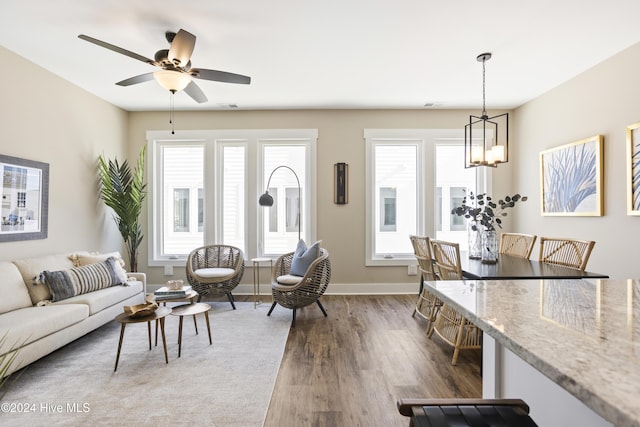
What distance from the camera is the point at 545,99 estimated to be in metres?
4.20

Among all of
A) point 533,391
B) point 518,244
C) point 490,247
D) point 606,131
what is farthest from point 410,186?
point 533,391

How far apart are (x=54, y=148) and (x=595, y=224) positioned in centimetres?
601

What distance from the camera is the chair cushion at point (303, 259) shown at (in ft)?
12.3

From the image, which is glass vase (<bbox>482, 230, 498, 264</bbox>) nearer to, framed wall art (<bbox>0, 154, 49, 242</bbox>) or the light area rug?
the light area rug

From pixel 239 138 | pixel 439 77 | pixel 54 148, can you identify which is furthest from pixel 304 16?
pixel 54 148

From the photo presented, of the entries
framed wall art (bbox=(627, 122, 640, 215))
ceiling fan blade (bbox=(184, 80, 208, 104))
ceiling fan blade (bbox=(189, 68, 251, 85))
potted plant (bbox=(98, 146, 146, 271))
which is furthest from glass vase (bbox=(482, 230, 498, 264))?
potted plant (bbox=(98, 146, 146, 271))

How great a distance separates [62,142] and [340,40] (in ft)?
11.1

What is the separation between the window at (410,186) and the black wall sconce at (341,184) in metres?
0.34

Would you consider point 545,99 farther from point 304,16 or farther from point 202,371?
point 202,371

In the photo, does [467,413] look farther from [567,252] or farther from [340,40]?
[340,40]

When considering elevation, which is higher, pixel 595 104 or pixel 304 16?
pixel 304 16

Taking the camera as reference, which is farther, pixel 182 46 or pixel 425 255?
pixel 425 255

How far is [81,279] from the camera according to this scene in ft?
10.4

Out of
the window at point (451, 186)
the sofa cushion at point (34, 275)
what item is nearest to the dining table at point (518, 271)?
the window at point (451, 186)
